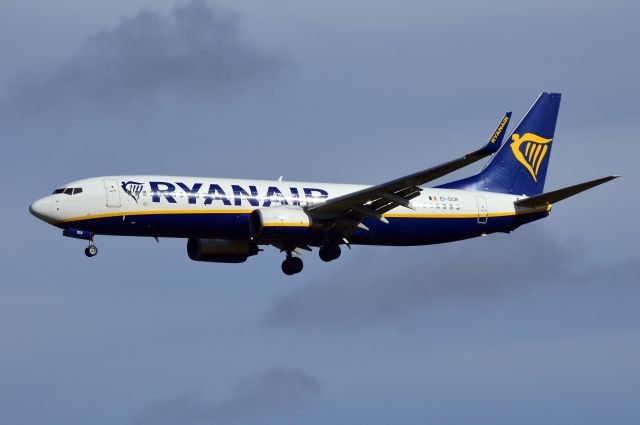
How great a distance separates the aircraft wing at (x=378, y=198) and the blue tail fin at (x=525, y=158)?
8069 mm

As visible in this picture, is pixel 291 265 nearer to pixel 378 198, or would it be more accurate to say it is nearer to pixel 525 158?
pixel 378 198

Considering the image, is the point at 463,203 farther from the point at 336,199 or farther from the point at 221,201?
the point at 221,201

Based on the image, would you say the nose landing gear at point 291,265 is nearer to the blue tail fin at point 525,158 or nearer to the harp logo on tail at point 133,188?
the blue tail fin at point 525,158

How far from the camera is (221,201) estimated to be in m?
66.7

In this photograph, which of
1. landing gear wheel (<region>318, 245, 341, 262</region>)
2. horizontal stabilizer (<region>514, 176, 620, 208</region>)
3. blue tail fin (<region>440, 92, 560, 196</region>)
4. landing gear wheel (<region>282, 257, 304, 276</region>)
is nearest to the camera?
horizontal stabilizer (<region>514, 176, 620, 208</region>)

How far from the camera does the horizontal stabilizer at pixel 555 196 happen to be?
65.4 metres

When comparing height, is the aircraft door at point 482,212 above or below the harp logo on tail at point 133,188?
below

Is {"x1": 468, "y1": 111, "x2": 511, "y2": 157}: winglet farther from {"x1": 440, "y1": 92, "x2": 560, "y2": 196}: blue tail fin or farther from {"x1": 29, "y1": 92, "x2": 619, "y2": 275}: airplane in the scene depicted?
{"x1": 440, "y1": 92, "x2": 560, "y2": 196}: blue tail fin

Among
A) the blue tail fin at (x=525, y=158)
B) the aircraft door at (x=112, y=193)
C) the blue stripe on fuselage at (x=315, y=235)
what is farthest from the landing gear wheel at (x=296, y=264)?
the aircraft door at (x=112, y=193)

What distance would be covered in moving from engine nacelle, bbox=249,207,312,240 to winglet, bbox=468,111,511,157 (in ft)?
36.1

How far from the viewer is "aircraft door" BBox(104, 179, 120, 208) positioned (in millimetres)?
65312

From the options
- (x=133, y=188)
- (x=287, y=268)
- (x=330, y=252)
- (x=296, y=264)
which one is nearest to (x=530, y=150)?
(x=296, y=264)

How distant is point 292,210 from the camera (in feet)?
220

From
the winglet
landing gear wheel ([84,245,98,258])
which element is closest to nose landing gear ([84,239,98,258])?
landing gear wheel ([84,245,98,258])
